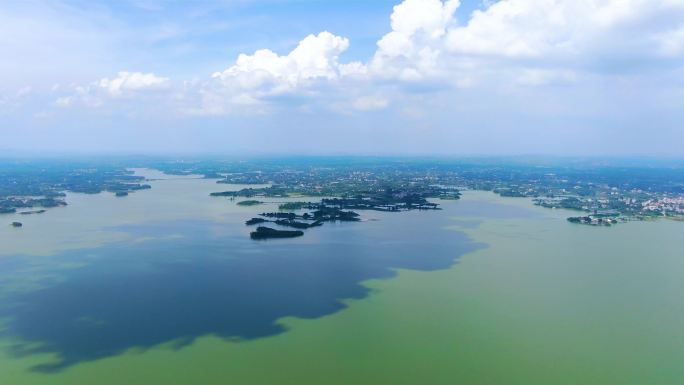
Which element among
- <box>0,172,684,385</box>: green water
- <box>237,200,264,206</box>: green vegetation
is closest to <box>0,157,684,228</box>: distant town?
<box>237,200,264,206</box>: green vegetation

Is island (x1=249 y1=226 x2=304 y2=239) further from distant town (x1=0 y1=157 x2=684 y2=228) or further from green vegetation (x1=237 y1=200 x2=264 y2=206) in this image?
green vegetation (x1=237 y1=200 x2=264 y2=206)

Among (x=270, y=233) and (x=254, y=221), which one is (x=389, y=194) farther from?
(x=270, y=233)

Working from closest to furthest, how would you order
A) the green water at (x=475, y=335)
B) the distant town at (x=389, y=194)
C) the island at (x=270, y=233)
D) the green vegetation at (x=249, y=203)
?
1. the green water at (x=475, y=335)
2. the island at (x=270, y=233)
3. the distant town at (x=389, y=194)
4. the green vegetation at (x=249, y=203)

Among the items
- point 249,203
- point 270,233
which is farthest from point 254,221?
point 249,203

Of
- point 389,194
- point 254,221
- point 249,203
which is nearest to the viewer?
point 254,221

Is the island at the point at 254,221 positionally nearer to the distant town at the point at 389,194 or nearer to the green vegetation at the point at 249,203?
the distant town at the point at 389,194

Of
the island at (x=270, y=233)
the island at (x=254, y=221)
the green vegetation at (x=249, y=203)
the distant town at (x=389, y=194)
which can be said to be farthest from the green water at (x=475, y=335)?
the green vegetation at (x=249, y=203)
